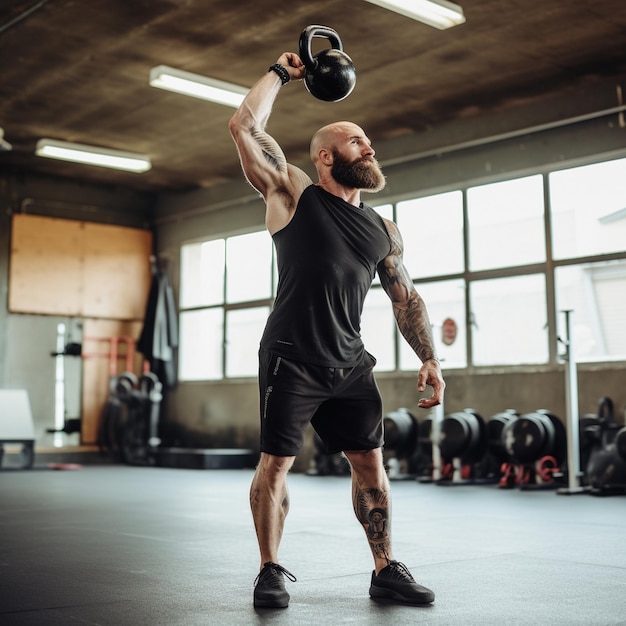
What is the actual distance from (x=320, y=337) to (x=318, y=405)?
0.19 metres

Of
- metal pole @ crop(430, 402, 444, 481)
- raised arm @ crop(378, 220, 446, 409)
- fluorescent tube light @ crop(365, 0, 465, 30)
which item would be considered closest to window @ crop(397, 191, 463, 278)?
metal pole @ crop(430, 402, 444, 481)

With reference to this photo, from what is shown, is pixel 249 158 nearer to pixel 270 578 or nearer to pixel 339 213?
pixel 339 213

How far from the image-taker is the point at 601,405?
6.23m

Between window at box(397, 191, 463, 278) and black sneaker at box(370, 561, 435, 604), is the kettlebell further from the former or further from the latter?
window at box(397, 191, 463, 278)

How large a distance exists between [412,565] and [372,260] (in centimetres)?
114

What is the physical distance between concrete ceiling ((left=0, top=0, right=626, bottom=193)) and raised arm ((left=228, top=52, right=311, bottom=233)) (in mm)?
3441

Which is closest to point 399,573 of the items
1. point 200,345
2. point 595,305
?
point 595,305

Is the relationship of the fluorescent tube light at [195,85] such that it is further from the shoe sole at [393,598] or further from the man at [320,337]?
the shoe sole at [393,598]

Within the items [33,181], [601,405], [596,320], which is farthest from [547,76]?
[33,181]

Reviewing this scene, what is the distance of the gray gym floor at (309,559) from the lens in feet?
7.20

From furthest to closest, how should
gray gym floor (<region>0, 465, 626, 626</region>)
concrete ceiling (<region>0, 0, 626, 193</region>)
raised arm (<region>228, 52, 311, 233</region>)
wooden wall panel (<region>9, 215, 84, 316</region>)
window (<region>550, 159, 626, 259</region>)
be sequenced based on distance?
wooden wall panel (<region>9, 215, 84, 316</region>) < window (<region>550, 159, 626, 259</region>) < concrete ceiling (<region>0, 0, 626, 193</region>) < raised arm (<region>228, 52, 311, 233</region>) < gray gym floor (<region>0, 465, 626, 626</region>)

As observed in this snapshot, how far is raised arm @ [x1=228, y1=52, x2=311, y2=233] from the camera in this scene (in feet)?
7.93

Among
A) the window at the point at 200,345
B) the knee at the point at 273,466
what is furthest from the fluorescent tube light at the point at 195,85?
the knee at the point at 273,466

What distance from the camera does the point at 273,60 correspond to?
662 centimetres
